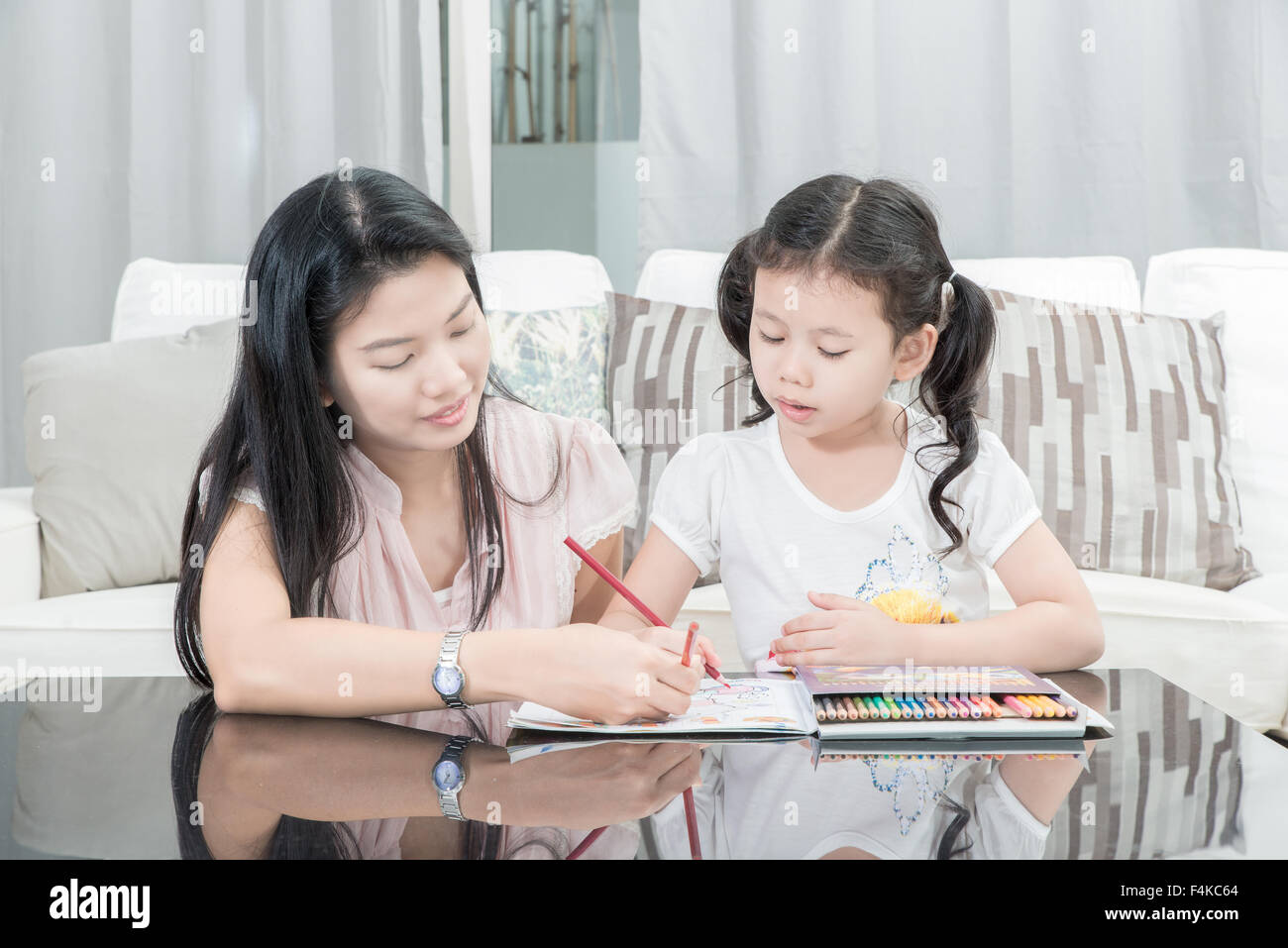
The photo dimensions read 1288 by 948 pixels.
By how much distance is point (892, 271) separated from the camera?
1103 millimetres

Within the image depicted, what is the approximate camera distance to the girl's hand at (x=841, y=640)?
0.96 m

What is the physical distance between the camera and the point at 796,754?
0.71m

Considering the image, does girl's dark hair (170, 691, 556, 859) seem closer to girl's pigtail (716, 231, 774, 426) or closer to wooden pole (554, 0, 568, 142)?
girl's pigtail (716, 231, 774, 426)

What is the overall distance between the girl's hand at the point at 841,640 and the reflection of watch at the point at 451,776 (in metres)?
0.33

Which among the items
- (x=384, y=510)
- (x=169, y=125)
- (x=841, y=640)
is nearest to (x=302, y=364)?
(x=384, y=510)

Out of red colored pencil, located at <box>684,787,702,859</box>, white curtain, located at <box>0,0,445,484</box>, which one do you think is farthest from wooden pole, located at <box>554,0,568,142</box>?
red colored pencil, located at <box>684,787,702,859</box>

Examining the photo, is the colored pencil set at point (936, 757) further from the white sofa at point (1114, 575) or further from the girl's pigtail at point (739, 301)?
the white sofa at point (1114, 575)

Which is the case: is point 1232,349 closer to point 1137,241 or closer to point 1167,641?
point 1137,241

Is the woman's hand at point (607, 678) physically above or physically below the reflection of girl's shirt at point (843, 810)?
above

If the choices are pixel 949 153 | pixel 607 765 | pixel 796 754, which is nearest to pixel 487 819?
pixel 607 765

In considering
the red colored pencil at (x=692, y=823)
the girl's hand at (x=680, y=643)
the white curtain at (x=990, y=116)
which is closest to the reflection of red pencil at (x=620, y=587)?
the girl's hand at (x=680, y=643)

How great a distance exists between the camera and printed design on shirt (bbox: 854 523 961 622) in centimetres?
116

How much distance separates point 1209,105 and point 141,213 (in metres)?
2.36

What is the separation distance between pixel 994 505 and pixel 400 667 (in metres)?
0.65
